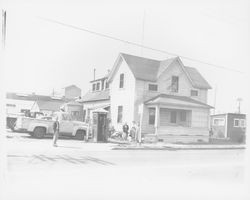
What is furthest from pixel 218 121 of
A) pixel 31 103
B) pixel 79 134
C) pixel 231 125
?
pixel 31 103

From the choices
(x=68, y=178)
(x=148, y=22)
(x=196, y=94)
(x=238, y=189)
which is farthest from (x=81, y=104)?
(x=238, y=189)

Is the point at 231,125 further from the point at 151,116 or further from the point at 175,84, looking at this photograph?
the point at 151,116

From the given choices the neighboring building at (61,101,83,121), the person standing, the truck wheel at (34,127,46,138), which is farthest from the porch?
the truck wheel at (34,127,46,138)

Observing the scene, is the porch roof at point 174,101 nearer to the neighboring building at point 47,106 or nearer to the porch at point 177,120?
the porch at point 177,120

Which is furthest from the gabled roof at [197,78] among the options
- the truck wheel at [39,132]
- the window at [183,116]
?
the truck wheel at [39,132]

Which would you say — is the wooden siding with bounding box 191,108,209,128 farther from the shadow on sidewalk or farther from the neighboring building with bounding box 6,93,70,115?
the neighboring building with bounding box 6,93,70,115

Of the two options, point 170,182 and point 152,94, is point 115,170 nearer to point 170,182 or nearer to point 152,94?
point 170,182
